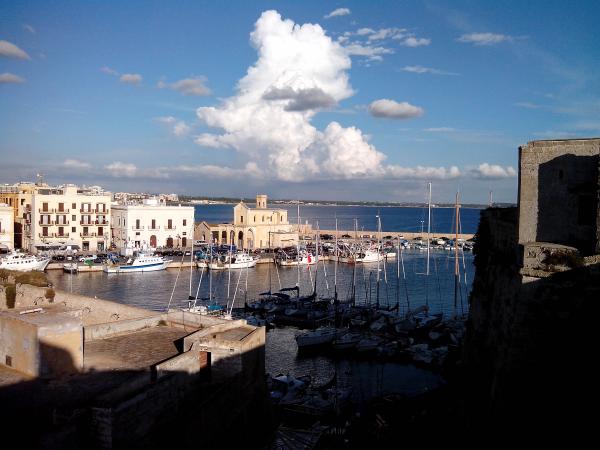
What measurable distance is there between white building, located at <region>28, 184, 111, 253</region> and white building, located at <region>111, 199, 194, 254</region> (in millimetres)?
1528

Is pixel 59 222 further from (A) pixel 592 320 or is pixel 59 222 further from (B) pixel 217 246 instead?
(A) pixel 592 320

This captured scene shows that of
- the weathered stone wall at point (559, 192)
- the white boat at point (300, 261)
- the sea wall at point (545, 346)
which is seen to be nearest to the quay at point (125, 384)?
the sea wall at point (545, 346)

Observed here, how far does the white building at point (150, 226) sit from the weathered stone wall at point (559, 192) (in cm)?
4570

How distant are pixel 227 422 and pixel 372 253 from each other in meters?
47.8

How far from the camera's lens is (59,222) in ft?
167

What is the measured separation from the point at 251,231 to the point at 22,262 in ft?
85.0

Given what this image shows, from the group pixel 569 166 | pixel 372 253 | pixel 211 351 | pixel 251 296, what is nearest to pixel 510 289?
pixel 569 166

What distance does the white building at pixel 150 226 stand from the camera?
5328 centimetres

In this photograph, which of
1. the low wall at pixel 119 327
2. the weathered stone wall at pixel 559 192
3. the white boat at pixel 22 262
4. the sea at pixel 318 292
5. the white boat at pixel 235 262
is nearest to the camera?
the weathered stone wall at pixel 559 192

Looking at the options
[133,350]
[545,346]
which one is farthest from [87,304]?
[545,346]

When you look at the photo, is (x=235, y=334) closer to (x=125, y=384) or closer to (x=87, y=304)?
(x=125, y=384)

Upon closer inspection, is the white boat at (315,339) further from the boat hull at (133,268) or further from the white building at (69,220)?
the white building at (69,220)

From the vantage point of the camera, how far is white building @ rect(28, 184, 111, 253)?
4956 centimetres

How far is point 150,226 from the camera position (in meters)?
54.7
